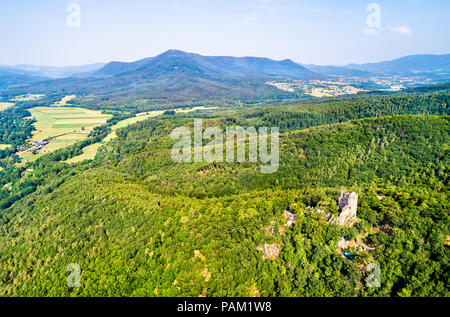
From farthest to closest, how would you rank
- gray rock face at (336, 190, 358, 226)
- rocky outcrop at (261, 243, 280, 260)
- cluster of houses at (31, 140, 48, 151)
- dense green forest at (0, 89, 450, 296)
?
1. cluster of houses at (31, 140, 48, 151)
2. gray rock face at (336, 190, 358, 226)
3. rocky outcrop at (261, 243, 280, 260)
4. dense green forest at (0, 89, 450, 296)

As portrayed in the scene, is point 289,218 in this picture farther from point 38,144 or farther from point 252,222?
point 38,144

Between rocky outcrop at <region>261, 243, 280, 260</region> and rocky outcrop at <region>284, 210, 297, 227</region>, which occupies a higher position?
rocky outcrop at <region>284, 210, 297, 227</region>

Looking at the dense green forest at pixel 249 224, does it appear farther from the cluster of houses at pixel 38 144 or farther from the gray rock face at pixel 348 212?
the cluster of houses at pixel 38 144

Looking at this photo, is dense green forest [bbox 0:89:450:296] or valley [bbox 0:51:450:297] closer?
dense green forest [bbox 0:89:450:296]

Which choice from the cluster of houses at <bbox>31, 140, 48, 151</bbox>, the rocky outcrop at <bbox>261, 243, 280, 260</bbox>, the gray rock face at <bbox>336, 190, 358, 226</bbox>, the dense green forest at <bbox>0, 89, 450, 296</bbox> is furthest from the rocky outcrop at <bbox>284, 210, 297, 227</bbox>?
the cluster of houses at <bbox>31, 140, 48, 151</bbox>

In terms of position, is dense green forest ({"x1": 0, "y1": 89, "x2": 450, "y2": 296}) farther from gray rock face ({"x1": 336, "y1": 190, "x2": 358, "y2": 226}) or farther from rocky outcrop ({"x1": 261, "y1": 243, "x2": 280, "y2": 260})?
gray rock face ({"x1": 336, "y1": 190, "x2": 358, "y2": 226})

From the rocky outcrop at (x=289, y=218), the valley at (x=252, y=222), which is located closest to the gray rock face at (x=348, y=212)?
the valley at (x=252, y=222)

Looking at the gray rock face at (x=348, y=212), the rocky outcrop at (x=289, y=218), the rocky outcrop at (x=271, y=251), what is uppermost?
the gray rock face at (x=348, y=212)

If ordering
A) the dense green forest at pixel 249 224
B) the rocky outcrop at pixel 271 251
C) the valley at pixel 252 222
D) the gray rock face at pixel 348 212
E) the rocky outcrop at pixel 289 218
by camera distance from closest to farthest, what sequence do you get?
the dense green forest at pixel 249 224 → the valley at pixel 252 222 → the rocky outcrop at pixel 271 251 → the gray rock face at pixel 348 212 → the rocky outcrop at pixel 289 218
